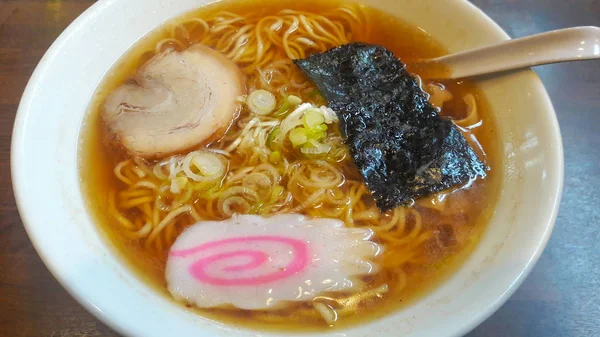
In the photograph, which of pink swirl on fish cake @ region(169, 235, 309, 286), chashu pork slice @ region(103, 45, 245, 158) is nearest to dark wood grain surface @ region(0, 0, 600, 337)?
pink swirl on fish cake @ region(169, 235, 309, 286)

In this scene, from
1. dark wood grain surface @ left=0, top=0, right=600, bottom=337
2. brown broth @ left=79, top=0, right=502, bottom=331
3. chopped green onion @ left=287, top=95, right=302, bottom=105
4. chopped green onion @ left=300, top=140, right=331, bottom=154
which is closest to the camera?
brown broth @ left=79, top=0, right=502, bottom=331

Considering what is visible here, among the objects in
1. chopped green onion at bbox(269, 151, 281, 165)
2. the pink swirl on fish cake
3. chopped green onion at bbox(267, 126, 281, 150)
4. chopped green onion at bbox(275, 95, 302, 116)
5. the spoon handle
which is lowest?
the pink swirl on fish cake

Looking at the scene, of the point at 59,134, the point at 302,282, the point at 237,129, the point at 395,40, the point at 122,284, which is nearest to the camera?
the point at 122,284

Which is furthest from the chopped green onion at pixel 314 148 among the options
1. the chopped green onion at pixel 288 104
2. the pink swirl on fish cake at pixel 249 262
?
the pink swirl on fish cake at pixel 249 262

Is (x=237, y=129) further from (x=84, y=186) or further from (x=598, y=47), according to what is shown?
(x=598, y=47)

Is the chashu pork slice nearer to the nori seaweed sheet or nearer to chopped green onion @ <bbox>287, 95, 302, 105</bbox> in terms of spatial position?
chopped green onion @ <bbox>287, 95, 302, 105</bbox>

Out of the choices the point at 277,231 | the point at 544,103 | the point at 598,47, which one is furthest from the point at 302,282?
the point at 598,47
